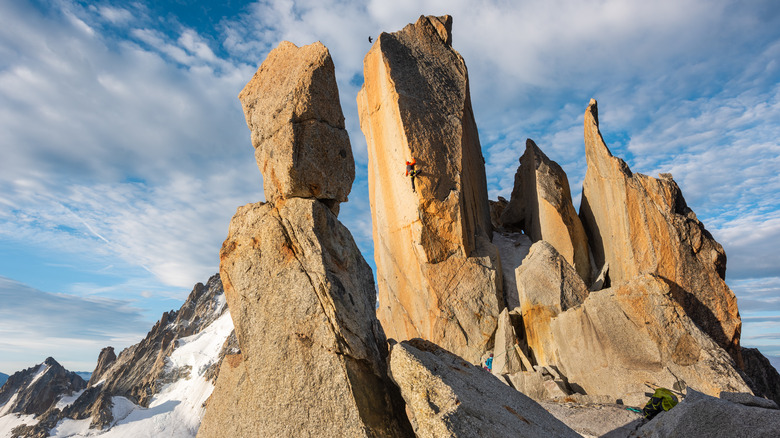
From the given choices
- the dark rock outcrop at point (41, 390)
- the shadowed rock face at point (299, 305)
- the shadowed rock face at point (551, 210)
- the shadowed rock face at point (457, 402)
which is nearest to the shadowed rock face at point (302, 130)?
the shadowed rock face at point (299, 305)

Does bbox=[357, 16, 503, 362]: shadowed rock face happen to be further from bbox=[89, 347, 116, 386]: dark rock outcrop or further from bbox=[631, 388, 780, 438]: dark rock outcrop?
bbox=[89, 347, 116, 386]: dark rock outcrop

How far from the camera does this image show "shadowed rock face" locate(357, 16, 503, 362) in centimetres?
2202

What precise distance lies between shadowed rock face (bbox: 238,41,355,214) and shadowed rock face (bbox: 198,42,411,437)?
30 mm

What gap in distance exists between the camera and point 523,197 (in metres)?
29.5

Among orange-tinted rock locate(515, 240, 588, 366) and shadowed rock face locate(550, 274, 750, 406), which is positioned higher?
orange-tinted rock locate(515, 240, 588, 366)

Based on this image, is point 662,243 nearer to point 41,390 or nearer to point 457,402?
point 457,402

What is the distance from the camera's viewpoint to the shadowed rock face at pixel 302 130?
8875mm

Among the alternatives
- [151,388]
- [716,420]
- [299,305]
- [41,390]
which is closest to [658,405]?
[716,420]

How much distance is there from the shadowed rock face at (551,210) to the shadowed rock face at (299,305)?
55.5 feet

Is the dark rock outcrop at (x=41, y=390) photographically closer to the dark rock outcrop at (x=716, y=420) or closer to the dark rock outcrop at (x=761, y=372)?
the dark rock outcrop at (x=761, y=372)

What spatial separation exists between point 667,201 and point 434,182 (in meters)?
10.1

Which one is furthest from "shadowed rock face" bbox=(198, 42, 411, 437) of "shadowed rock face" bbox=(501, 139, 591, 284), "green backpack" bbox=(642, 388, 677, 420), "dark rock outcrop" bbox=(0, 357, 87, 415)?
"dark rock outcrop" bbox=(0, 357, 87, 415)

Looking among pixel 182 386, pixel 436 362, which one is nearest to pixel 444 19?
pixel 436 362

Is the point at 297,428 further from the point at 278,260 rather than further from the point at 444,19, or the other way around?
the point at 444,19
